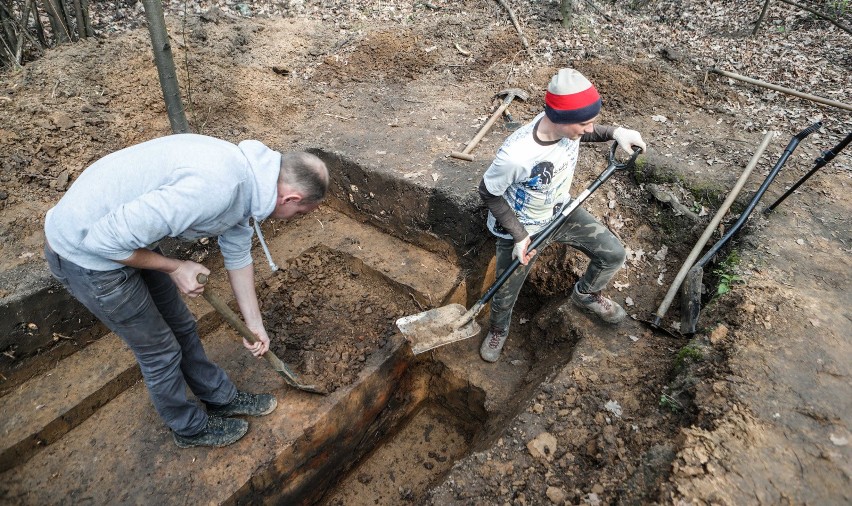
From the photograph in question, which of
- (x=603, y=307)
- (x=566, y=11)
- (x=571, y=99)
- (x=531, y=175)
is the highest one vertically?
(x=571, y=99)

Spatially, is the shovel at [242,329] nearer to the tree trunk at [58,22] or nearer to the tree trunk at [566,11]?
the tree trunk at [58,22]

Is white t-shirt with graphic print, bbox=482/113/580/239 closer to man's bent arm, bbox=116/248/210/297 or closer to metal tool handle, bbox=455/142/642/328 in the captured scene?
metal tool handle, bbox=455/142/642/328

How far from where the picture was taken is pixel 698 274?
359 cm

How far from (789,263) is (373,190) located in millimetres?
3337

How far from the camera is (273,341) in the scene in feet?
11.9

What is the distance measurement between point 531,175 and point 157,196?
1.90 m

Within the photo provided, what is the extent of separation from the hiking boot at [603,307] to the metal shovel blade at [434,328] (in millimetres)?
864

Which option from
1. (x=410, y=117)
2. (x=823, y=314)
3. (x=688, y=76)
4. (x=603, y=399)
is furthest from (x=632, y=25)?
(x=603, y=399)

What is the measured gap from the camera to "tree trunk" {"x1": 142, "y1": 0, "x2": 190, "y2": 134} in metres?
3.23

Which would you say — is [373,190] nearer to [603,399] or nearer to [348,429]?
[348,429]

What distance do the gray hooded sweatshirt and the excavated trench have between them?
151 centimetres

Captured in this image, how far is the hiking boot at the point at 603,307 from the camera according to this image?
3.52 meters

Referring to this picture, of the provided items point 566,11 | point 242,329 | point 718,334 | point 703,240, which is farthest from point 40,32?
point 718,334

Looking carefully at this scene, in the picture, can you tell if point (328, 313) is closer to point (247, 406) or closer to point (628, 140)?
point (247, 406)
